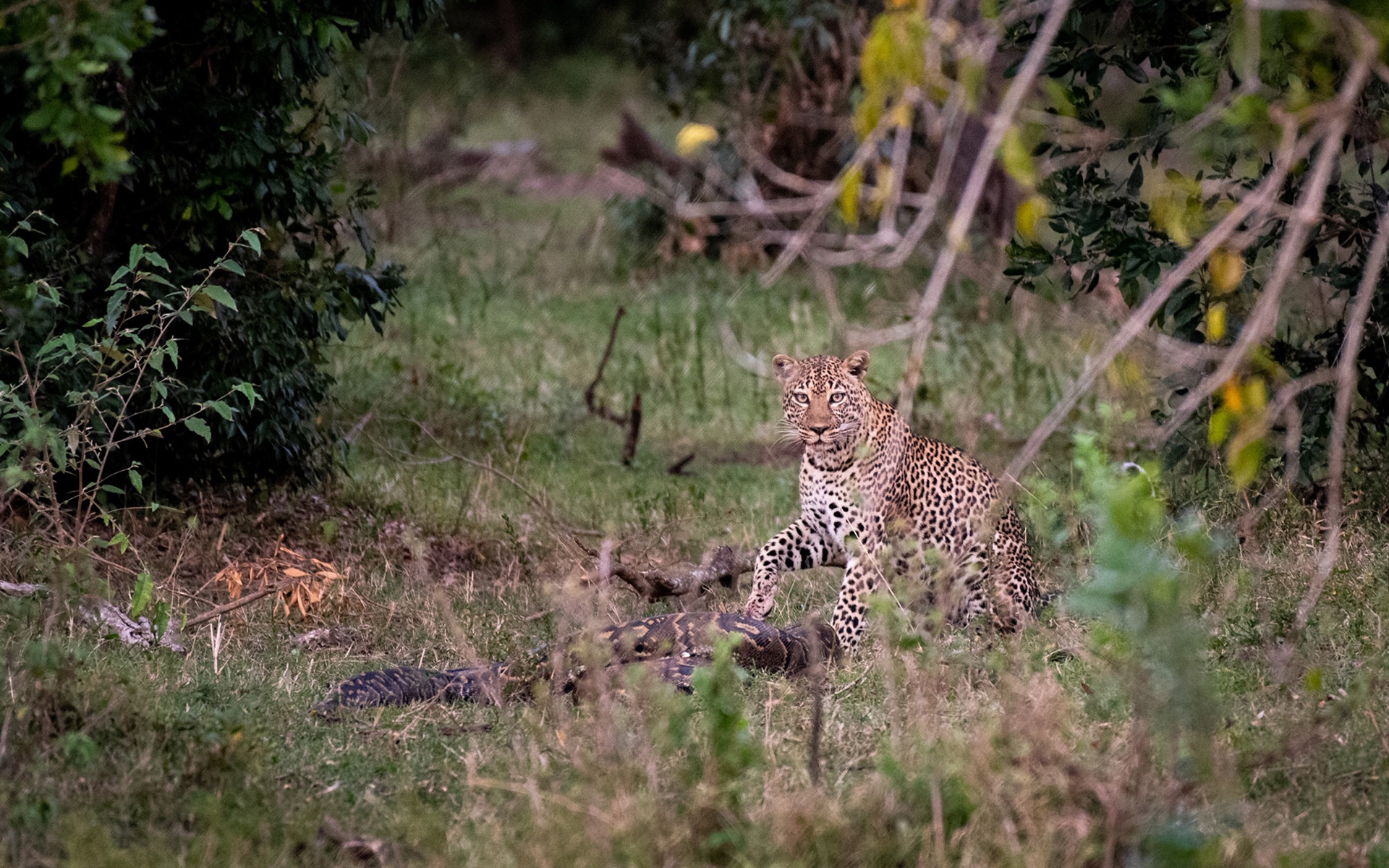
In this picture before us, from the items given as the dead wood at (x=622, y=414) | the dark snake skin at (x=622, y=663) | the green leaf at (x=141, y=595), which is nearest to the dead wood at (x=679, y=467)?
the dead wood at (x=622, y=414)

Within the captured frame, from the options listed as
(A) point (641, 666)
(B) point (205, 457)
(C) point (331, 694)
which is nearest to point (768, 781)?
(A) point (641, 666)

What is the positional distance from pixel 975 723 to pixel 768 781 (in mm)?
837

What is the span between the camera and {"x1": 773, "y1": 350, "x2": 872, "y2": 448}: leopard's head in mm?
6562

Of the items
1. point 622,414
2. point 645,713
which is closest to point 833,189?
point 645,713

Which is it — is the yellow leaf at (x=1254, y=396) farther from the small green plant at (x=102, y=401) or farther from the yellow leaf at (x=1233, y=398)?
the small green plant at (x=102, y=401)

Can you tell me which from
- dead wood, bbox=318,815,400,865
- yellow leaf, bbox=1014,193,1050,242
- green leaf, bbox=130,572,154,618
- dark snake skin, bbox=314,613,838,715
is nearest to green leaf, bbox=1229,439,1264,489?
yellow leaf, bbox=1014,193,1050,242

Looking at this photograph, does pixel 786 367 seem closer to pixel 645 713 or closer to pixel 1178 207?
pixel 645 713

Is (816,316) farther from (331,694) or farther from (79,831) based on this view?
(79,831)

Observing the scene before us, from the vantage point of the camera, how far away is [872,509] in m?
6.39

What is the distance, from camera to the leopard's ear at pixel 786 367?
22.3 feet

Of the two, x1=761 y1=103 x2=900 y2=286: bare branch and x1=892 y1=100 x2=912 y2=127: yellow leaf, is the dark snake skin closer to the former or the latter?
x1=761 y1=103 x2=900 y2=286: bare branch

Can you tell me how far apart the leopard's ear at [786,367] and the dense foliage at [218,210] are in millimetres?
1935

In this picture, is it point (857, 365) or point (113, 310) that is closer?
point (113, 310)

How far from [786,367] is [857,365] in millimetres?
331
